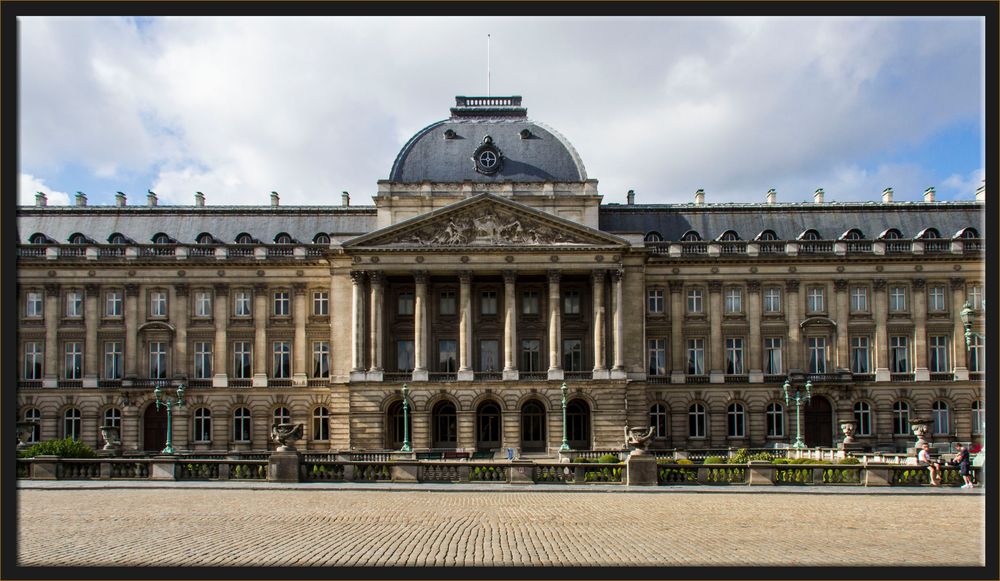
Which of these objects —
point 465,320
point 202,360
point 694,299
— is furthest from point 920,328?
point 202,360

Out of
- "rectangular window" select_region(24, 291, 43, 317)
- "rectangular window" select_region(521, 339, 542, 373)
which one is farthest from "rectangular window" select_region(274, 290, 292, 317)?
"rectangular window" select_region(521, 339, 542, 373)

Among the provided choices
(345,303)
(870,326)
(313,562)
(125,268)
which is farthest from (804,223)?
(313,562)

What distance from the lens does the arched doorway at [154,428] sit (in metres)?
68.4

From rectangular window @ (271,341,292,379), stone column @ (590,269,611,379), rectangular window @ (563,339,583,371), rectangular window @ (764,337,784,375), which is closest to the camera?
stone column @ (590,269,611,379)

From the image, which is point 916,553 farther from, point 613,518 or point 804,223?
point 804,223

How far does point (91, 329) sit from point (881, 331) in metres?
54.1

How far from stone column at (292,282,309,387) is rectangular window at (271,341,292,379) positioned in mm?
347

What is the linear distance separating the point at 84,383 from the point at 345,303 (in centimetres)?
1878

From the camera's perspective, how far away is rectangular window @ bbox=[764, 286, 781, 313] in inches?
2736

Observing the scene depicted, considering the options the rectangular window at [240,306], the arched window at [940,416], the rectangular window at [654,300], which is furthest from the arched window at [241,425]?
the arched window at [940,416]

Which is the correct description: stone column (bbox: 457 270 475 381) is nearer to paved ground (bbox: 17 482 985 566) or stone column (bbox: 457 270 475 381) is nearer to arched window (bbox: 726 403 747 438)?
arched window (bbox: 726 403 747 438)

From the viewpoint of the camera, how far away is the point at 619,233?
221 feet

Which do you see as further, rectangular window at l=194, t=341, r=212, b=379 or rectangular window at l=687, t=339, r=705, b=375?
rectangular window at l=687, t=339, r=705, b=375

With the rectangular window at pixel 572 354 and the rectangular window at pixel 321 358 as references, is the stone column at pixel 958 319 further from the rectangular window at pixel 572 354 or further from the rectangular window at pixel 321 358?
the rectangular window at pixel 321 358
